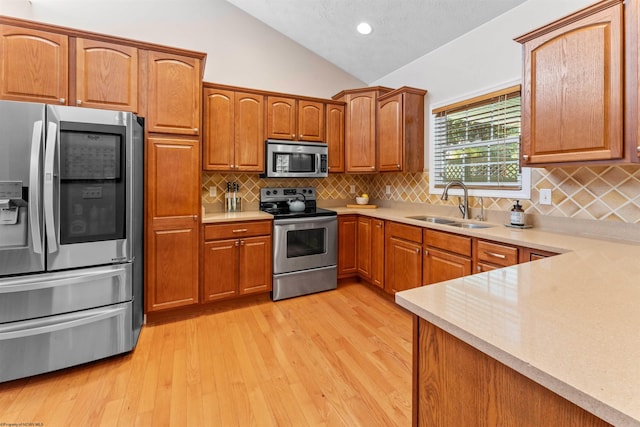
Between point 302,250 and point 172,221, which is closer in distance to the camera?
point 172,221

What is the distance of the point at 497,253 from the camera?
6.82 feet

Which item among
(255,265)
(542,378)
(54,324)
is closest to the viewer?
(542,378)

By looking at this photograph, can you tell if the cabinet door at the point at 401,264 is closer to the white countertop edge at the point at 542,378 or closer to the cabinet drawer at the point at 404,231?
the cabinet drawer at the point at 404,231

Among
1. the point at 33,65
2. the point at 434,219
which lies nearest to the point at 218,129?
the point at 33,65

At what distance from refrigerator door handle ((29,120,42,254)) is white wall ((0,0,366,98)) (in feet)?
5.93

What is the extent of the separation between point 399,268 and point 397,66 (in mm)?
2422

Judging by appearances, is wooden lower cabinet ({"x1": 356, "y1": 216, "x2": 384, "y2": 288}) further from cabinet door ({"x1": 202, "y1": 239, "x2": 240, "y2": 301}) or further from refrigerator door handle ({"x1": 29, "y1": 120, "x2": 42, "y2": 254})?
refrigerator door handle ({"x1": 29, "y1": 120, "x2": 42, "y2": 254})

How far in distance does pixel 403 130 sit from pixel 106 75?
8.89ft

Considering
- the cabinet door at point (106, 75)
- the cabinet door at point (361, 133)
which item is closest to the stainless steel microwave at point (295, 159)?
the cabinet door at point (361, 133)

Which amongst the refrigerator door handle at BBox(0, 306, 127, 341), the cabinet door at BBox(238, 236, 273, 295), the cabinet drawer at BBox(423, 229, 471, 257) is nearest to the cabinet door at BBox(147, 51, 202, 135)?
the cabinet door at BBox(238, 236, 273, 295)

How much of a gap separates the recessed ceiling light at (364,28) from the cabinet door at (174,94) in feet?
5.58

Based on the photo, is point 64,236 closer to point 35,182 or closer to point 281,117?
point 35,182

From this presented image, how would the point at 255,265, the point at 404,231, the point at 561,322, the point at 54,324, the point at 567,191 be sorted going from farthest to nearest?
the point at 255,265 → the point at 404,231 → the point at 567,191 → the point at 54,324 → the point at 561,322

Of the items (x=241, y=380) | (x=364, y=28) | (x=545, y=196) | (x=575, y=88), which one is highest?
(x=364, y=28)
